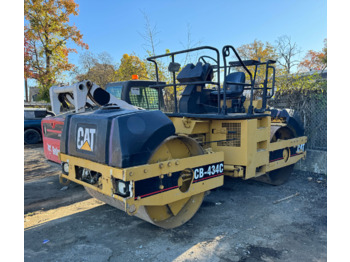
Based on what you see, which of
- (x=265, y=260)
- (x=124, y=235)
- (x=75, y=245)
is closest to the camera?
(x=265, y=260)

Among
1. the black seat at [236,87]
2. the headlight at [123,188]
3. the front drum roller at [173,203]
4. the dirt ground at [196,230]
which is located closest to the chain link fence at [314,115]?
the dirt ground at [196,230]

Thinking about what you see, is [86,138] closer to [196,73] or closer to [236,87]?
[196,73]

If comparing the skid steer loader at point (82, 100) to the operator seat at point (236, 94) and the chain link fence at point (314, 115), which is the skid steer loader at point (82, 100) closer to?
the operator seat at point (236, 94)

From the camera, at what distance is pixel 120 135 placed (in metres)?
3.00

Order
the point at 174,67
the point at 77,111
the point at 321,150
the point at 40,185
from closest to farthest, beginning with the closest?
the point at 77,111
the point at 174,67
the point at 40,185
the point at 321,150

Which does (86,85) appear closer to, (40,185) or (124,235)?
(124,235)

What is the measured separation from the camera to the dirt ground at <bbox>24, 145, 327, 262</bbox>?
323 centimetres

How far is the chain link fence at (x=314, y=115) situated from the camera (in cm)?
663

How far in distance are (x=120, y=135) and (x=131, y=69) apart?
11.4m

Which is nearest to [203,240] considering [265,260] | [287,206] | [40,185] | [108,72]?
[265,260]

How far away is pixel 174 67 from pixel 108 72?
1379 centimetres

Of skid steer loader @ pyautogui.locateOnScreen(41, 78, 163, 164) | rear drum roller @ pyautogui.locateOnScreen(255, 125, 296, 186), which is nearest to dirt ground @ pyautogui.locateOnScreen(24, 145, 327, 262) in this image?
rear drum roller @ pyautogui.locateOnScreen(255, 125, 296, 186)

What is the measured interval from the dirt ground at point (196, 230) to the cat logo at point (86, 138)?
1170 millimetres

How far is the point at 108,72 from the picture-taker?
57.1ft
